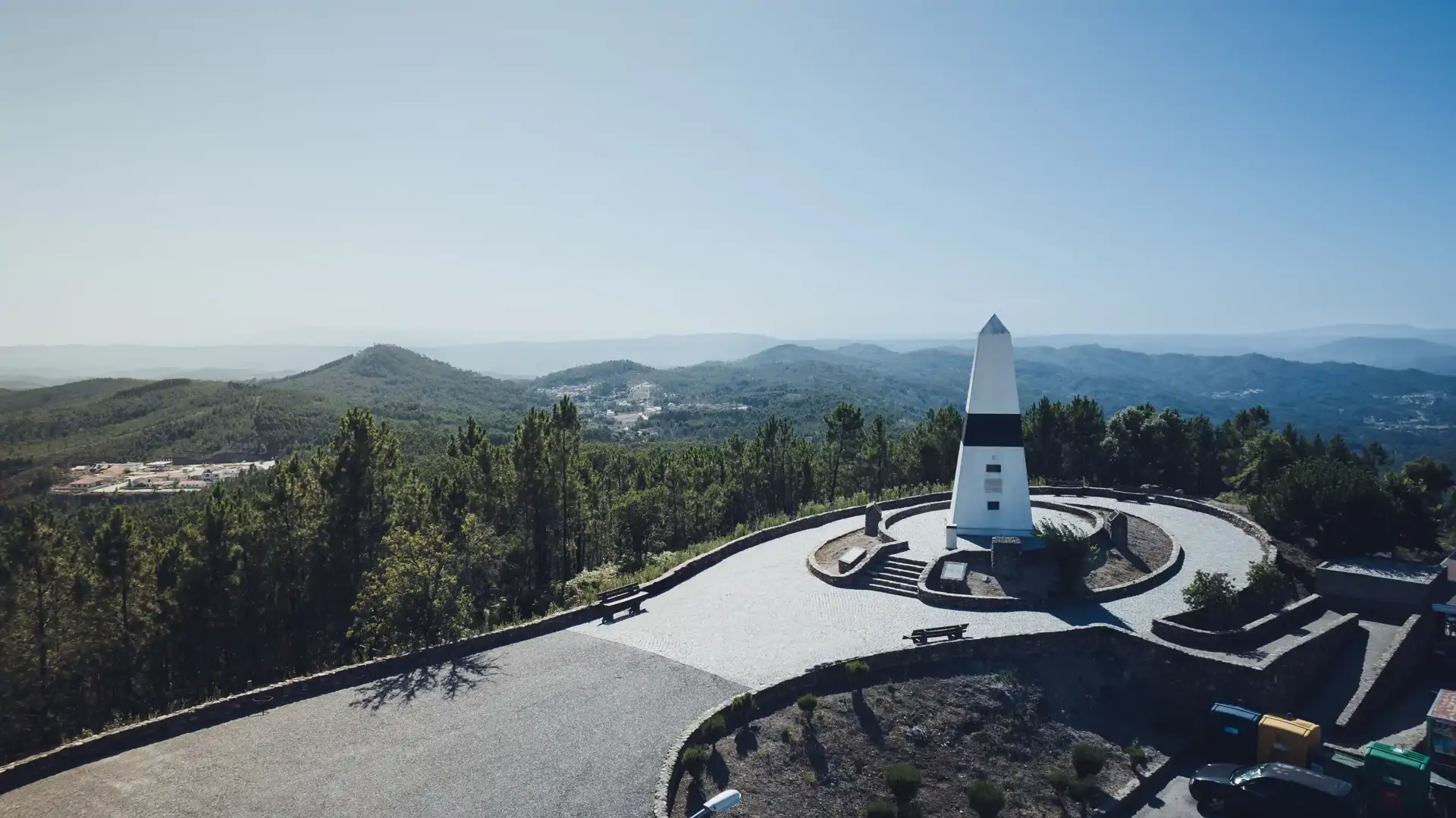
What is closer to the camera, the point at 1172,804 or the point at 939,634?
the point at 1172,804

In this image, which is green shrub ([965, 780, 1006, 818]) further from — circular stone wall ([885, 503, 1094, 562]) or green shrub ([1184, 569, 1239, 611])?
circular stone wall ([885, 503, 1094, 562])

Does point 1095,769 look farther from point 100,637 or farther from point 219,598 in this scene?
point 100,637

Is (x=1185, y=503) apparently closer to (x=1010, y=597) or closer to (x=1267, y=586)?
(x=1267, y=586)

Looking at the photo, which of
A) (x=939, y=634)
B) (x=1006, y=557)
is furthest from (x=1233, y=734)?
(x=1006, y=557)

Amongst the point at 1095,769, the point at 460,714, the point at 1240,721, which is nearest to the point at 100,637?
the point at 460,714

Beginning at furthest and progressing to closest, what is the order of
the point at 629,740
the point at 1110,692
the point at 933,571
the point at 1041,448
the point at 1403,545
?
the point at 1041,448 < the point at 1403,545 < the point at 933,571 < the point at 1110,692 < the point at 629,740

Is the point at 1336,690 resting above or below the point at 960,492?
below
